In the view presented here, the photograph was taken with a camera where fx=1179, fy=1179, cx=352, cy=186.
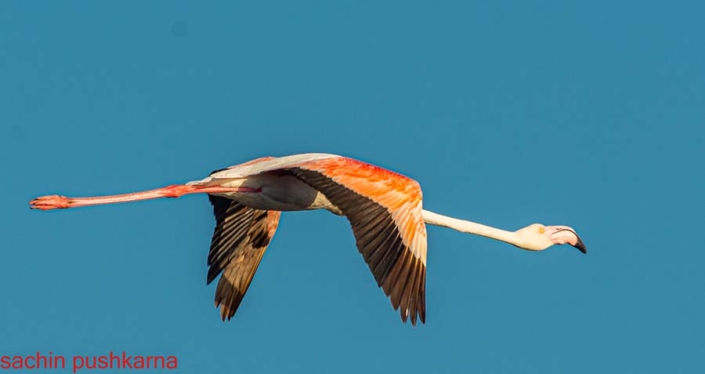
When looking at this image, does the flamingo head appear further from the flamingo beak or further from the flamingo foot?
the flamingo foot

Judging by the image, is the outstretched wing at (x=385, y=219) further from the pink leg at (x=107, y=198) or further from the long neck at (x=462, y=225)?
the long neck at (x=462, y=225)

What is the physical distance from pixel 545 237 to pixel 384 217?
4.89 metres

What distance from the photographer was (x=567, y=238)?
20.1 m

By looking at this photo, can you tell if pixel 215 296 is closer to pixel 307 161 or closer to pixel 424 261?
pixel 307 161

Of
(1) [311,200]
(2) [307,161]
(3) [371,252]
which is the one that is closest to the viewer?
(3) [371,252]

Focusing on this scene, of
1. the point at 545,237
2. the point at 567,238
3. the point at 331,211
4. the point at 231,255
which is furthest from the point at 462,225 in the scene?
the point at 231,255

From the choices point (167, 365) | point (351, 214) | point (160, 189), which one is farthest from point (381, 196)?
point (167, 365)

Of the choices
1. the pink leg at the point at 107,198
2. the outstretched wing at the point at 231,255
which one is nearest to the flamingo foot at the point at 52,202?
the pink leg at the point at 107,198

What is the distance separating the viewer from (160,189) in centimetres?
1825

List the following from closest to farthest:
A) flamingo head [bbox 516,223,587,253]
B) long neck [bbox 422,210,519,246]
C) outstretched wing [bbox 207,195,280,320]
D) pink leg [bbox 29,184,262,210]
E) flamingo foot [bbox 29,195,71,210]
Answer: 1. pink leg [bbox 29,184,262,210]
2. flamingo foot [bbox 29,195,71,210]
3. long neck [bbox 422,210,519,246]
4. flamingo head [bbox 516,223,587,253]
5. outstretched wing [bbox 207,195,280,320]

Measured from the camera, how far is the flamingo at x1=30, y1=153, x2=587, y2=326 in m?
15.7

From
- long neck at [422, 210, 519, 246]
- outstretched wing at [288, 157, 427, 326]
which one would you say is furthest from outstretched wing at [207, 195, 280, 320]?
outstretched wing at [288, 157, 427, 326]

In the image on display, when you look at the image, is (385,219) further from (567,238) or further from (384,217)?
(567,238)

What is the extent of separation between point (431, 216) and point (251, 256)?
11.4ft
